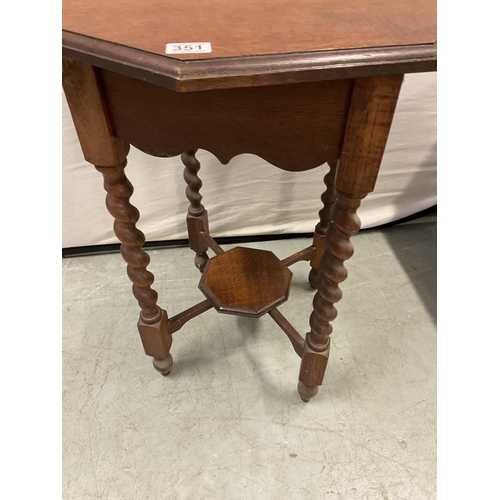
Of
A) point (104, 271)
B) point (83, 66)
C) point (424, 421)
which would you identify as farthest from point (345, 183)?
point (104, 271)

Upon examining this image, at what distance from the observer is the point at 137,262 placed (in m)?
0.75

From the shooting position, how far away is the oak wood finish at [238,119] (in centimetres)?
52

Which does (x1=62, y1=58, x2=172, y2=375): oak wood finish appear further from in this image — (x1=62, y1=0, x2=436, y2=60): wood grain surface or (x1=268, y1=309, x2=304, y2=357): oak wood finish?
(x1=268, y1=309, x2=304, y2=357): oak wood finish

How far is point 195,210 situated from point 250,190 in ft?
0.86

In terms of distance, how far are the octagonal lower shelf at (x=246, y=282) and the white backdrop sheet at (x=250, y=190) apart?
12.3 inches

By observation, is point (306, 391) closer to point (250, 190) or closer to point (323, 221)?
point (323, 221)

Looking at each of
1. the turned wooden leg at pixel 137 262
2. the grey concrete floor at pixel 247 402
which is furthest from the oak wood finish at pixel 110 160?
the grey concrete floor at pixel 247 402

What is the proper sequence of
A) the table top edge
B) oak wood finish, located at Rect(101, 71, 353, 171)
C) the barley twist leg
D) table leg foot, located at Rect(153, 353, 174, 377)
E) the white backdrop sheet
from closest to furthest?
the table top edge, oak wood finish, located at Rect(101, 71, 353, 171), the barley twist leg, table leg foot, located at Rect(153, 353, 174, 377), the white backdrop sheet

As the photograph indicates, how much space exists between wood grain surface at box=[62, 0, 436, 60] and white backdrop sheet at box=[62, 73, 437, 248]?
0.66 m

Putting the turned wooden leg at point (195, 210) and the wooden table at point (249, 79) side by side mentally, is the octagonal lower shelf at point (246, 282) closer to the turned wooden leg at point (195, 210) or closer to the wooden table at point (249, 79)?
the turned wooden leg at point (195, 210)

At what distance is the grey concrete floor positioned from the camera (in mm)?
846

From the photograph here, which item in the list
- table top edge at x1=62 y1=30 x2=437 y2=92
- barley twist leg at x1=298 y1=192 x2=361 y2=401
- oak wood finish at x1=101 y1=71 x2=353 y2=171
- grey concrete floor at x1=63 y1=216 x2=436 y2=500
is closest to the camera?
table top edge at x1=62 y1=30 x2=437 y2=92

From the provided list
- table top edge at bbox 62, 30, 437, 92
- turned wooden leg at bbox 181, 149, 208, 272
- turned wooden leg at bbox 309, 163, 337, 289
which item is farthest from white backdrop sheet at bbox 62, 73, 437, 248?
table top edge at bbox 62, 30, 437, 92

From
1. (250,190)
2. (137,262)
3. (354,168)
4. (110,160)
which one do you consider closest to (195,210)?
(250,190)
